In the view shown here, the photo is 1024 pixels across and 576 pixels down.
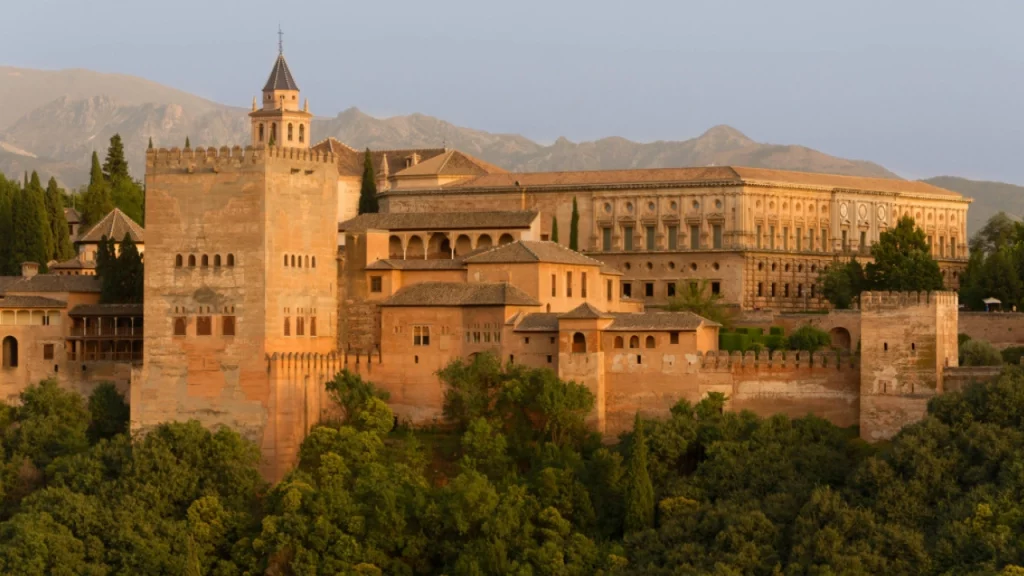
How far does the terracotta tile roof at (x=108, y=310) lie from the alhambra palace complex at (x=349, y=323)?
0.28ft

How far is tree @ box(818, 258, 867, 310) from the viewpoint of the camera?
73625 mm

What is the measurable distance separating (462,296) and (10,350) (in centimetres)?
1491

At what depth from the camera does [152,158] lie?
60.3 m

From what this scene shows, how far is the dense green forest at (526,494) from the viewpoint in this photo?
48969 millimetres

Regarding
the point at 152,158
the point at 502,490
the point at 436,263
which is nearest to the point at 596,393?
the point at 502,490

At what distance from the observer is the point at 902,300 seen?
5406 cm

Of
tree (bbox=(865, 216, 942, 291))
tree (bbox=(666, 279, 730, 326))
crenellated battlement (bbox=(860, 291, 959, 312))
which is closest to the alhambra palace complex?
crenellated battlement (bbox=(860, 291, 959, 312))

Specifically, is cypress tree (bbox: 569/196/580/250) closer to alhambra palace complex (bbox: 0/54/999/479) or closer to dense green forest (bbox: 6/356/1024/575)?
alhambra palace complex (bbox: 0/54/999/479)

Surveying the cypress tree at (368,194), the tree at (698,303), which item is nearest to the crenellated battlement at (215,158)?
the tree at (698,303)

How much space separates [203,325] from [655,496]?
1425cm

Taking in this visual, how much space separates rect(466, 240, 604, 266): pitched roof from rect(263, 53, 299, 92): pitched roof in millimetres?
7787

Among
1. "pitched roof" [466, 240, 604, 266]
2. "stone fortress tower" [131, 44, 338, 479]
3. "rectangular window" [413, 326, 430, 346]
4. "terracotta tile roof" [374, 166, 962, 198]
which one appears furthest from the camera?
"terracotta tile roof" [374, 166, 962, 198]

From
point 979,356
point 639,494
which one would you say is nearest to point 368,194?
point 979,356

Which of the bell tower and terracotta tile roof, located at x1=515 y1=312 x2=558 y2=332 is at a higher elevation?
the bell tower
